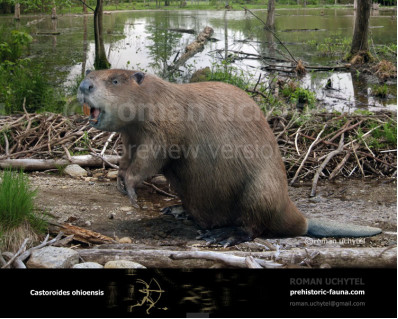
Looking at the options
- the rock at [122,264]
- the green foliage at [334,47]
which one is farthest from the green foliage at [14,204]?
the green foliage at [334,47]

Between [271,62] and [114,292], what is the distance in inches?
414

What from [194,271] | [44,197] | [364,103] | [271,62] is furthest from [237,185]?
[271,62]

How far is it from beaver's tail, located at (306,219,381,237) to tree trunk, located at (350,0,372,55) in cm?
922

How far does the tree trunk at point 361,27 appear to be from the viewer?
1162cm

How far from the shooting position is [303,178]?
17.3 feet

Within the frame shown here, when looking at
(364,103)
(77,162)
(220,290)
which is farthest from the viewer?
(364,103)

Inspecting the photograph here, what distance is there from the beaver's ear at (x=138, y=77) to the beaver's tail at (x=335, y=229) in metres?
1.71

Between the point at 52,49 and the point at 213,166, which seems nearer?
the point at 213,166

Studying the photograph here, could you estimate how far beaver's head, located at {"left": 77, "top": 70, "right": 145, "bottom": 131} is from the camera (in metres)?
3.34

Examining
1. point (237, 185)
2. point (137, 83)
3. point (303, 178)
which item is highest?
point (137, 83)

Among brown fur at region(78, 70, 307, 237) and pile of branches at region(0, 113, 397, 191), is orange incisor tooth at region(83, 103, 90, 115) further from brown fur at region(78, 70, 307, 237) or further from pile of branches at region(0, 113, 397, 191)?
pile of branches at region(0, 113, 397, 191)

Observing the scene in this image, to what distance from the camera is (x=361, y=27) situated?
11914 millimetres

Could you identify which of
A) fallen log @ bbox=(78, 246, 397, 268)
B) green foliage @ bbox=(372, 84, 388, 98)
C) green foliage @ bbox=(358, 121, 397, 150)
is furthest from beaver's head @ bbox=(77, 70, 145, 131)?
green foliage @ bbox=(372, 84, 388, 98)

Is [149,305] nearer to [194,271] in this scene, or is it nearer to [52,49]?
[194,271]
